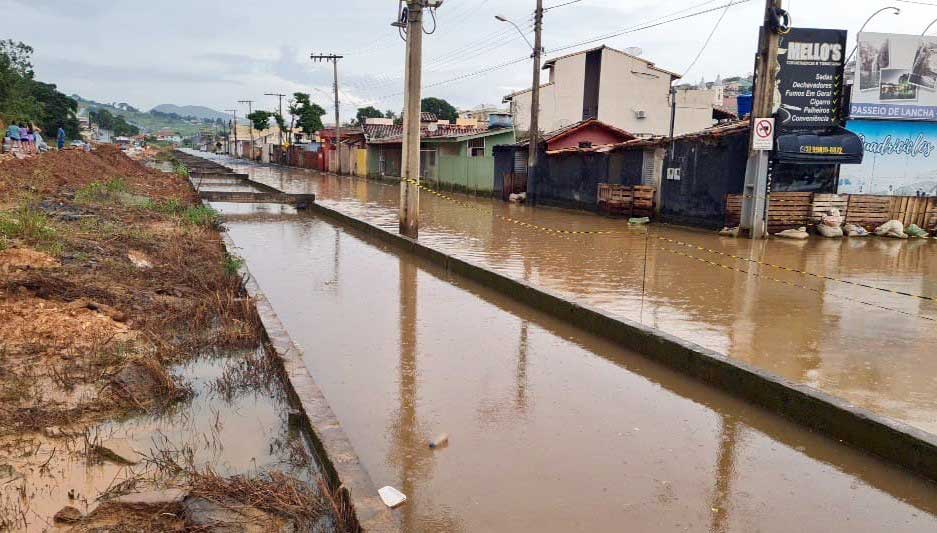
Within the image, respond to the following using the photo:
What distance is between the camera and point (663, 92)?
39.9 metres

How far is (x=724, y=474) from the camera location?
4.14m

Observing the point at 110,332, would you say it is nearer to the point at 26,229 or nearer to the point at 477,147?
the point at 26,229

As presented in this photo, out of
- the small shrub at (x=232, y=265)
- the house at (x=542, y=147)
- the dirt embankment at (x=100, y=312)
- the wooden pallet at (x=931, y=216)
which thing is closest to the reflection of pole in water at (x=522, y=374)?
the dirt embankment at (x=100, y=312)

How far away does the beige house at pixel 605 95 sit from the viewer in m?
38.4

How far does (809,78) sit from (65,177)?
19079 mm

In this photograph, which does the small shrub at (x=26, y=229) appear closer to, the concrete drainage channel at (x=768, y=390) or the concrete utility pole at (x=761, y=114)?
the concrete drainage channel at (x=768, y=390)

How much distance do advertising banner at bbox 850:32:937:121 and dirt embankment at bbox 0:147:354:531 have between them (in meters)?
15.0

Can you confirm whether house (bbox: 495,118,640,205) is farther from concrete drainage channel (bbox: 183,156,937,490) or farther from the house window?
concrete drainage channel (bbox: 183,156,937,490)

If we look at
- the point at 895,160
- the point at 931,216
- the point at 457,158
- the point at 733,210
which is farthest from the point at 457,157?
the point at 931,216

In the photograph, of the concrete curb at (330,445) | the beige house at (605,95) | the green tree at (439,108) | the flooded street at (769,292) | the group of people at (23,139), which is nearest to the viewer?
the concrete curb at (330,445)

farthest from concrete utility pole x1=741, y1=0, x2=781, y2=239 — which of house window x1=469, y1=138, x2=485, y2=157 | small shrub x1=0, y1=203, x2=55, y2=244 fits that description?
house window x1=469, y1=138, x2=485, y2=157

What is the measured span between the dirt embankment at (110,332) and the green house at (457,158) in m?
19.8

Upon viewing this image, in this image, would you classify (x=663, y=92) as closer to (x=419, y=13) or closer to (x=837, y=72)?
(x=837, y=72)

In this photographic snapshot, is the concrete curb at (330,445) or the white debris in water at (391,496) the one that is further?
the white debris in water at (391,496)
